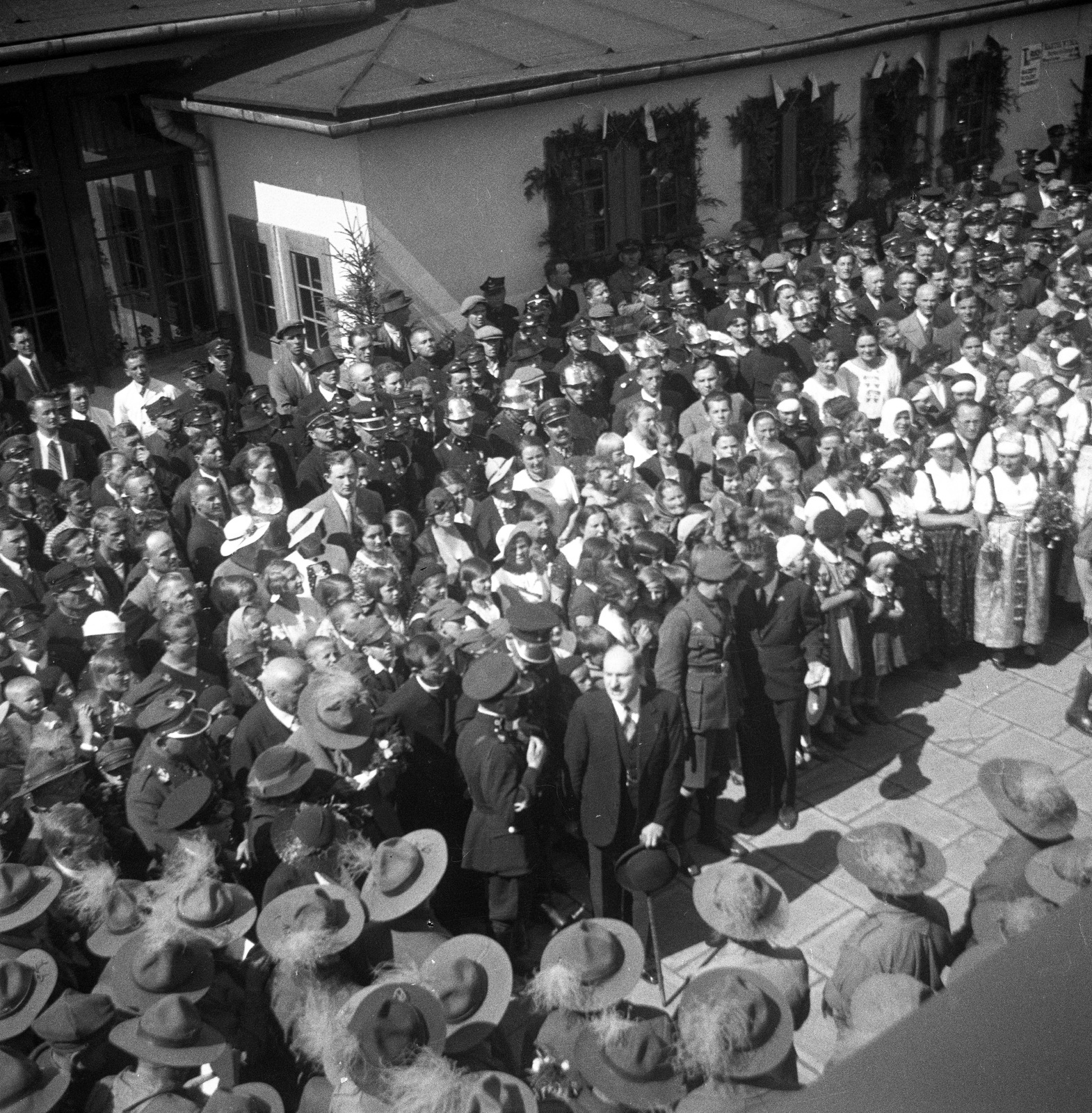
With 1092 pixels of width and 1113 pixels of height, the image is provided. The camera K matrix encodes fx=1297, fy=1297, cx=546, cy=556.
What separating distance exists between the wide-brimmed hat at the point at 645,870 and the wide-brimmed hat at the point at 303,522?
2.73 metres

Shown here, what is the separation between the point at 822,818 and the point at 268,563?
10.5ft

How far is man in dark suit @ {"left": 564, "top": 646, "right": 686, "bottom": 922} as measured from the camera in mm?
5562

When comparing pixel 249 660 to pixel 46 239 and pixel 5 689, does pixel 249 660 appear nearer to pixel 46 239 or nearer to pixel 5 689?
pixel 5 689

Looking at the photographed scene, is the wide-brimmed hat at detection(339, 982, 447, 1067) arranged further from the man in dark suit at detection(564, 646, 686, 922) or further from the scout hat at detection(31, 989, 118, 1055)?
the man in dark suit at detection(564, 646, 686, 922)

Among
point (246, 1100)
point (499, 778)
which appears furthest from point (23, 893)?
point (499, 778)

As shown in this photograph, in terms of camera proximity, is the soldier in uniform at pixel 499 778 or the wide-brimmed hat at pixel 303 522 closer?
the soldier in uniform at pixel 499 778

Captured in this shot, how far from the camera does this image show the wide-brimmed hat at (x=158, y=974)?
411 cm

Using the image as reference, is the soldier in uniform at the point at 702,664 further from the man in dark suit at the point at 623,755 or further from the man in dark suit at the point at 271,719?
the man in dark suit at the point at 271,719

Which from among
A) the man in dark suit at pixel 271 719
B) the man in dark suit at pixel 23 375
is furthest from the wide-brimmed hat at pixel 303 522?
the man in dark suit at pixel 23 375

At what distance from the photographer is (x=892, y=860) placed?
4434 millimetres

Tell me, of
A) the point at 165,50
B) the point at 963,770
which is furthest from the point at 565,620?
the point at 165,50

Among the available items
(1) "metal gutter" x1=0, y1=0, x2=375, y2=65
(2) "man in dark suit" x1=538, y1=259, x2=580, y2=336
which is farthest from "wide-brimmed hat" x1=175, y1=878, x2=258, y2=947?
(1) "metal gutter" x1=0, y1=0, x2=375, y2=65

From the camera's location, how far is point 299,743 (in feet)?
17.7

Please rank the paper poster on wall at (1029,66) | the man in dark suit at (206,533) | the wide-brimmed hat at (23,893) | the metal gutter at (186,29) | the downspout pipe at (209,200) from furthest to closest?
the paper poster on wall at (1029,66) < the downspout pipe at (209,200) < the metal gutter at (186,29) < the man in dark suit at (206,533) < the wide-brimmed hat at (23,893)
